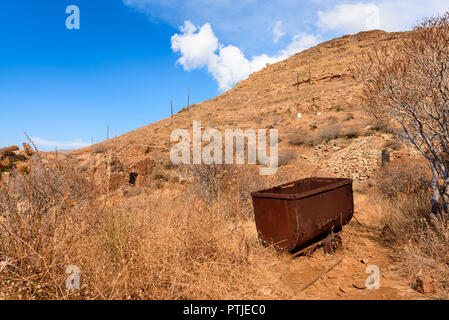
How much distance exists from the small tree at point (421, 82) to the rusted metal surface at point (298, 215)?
5.90 ft

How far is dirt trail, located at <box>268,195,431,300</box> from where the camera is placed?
379 cm

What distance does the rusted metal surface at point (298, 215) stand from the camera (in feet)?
15.0

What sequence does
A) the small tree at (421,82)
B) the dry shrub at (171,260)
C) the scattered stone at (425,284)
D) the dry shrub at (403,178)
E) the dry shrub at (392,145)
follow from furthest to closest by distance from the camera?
the dry shrub at (392,145)
the dry shrub at (403,178)
the small tree at (421,82)
the scattered stone at (425,284)
the dry shrub at (171,260)

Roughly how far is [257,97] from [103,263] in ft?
141

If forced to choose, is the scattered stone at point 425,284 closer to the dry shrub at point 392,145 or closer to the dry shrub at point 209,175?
the dry shrub at point 209,175

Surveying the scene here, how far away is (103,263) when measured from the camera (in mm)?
3277

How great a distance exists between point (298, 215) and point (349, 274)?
1.40 meters

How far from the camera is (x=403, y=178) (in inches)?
345

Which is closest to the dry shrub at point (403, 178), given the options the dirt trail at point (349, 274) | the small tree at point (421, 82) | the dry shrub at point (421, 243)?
the dry shrub at point (421, 243)

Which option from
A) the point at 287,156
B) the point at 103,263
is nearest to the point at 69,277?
the point at 103,263

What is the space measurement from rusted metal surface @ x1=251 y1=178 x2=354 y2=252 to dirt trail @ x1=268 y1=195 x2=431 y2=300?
41cm
